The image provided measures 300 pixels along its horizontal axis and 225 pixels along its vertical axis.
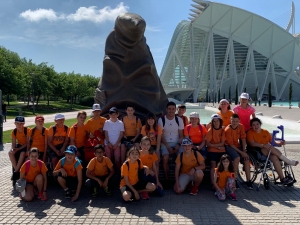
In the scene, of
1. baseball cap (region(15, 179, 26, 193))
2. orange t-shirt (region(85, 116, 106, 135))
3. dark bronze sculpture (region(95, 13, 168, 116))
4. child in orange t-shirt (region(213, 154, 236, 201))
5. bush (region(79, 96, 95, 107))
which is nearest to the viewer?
baseball cap (region(15, 179, 26, 193))

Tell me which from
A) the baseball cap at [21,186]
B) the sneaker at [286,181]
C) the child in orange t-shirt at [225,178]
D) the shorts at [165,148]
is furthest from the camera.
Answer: the shorts at [165,148]

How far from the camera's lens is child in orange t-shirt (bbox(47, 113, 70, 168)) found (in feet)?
19.1

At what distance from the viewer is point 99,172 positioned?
5.38 metres

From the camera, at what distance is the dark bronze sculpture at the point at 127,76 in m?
7.45

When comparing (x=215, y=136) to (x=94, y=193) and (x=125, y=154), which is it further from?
(x=94, y=193)

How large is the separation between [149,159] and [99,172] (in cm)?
91

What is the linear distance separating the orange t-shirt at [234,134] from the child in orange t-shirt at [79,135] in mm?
2800

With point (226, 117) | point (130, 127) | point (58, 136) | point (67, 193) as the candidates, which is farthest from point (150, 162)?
point (226, 117)

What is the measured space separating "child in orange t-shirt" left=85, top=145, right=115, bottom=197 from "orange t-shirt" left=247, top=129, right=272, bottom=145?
9.06ft

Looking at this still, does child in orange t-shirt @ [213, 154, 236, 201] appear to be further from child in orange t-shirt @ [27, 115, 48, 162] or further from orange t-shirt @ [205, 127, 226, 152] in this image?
child in orange t-shirt @ [27, 115, 48, 162]

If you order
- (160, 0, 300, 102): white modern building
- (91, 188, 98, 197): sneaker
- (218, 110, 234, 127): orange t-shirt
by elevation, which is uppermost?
(160, 0, 300, 102): white modern building

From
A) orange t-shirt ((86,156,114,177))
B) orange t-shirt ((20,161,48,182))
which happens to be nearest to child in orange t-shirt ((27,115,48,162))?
orange t-shirt ((20,161,48,182))

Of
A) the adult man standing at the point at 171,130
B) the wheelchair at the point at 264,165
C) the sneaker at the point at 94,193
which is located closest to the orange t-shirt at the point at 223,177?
the wheelchair at the point at 264,165

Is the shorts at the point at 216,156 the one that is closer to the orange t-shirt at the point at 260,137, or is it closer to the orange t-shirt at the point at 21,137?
the orange t-shirt at the point at 260,137
